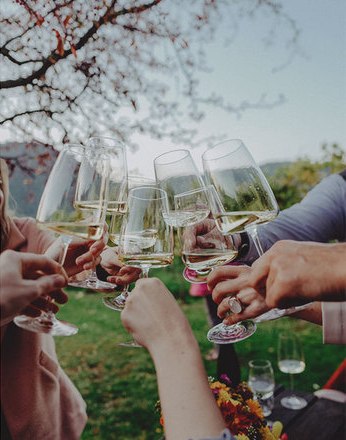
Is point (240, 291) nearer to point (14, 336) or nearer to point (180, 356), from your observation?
point (180, 356)

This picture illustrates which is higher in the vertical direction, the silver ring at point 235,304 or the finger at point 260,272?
the finger at point 260,272

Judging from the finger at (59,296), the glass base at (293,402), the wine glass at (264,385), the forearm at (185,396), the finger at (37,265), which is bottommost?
the glass base at (293,402)

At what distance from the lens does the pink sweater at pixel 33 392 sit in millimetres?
1666

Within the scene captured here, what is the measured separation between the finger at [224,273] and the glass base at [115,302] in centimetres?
42

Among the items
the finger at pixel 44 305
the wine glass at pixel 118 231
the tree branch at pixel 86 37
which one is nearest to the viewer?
the finger at pixel 44 305

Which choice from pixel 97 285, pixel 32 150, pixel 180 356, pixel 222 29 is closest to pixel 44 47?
pixel 32 150

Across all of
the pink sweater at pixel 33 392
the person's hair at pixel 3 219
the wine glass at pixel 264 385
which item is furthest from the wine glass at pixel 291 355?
the person's hair at pixel 3 219

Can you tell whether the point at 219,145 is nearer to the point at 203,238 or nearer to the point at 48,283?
the point at 203,238

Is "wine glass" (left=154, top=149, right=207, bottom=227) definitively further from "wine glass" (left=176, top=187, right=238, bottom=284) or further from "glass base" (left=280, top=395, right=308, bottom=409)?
"glass base" (left=280, top=395, right=308, bottom=409)

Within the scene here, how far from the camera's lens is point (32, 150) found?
4621 millimetres

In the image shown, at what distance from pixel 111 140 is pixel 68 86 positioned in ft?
11.5

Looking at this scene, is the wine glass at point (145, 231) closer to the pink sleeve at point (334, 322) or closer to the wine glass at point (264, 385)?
the pink sleeve at point (334, 322)

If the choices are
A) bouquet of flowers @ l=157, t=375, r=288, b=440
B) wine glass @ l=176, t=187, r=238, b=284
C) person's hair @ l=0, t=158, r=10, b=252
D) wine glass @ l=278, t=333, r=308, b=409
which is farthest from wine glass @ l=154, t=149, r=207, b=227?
wine glass @ l=278, t=333, r=308, b=409

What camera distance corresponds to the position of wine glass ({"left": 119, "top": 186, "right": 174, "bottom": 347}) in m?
1.28
